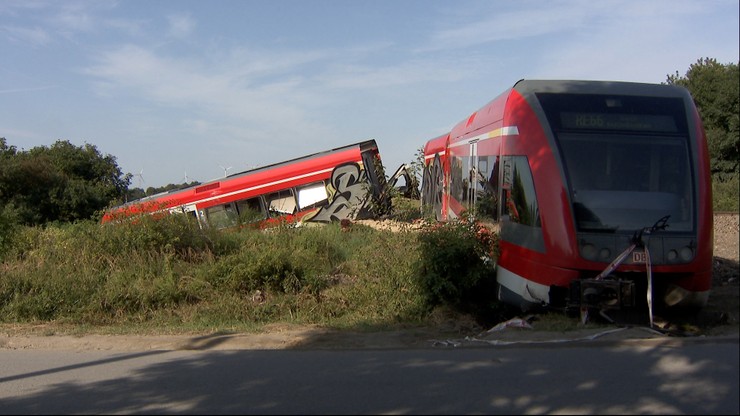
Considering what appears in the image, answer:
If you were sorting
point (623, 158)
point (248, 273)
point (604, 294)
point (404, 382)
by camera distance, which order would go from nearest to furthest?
1. point (404, 382)
2. point (604, 294)
3. point (623, 158)
4. point (248, 273)

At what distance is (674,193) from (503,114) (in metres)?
2.58

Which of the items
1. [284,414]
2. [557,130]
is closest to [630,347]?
[557,130]

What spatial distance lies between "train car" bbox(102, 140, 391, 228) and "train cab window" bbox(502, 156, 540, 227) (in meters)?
12.8

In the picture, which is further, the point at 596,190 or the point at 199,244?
the point at 199,244

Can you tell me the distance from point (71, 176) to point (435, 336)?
3433cm

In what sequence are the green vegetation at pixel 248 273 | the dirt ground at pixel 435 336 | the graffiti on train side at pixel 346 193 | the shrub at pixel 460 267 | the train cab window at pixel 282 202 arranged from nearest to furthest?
the dirt ground at pixel 435 336
the shrub at pixel 460 267
the green vegetation at pixel 248 273
the graffiti on train side at pixel 346 193
the train cab window at pixel 282 202

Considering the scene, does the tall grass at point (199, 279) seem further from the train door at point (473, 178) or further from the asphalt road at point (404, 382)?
the asphalt road at point (404, 382)

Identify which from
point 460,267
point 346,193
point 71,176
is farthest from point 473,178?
point 71,176

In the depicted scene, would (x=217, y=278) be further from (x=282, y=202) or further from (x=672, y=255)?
(x=282, y=202)

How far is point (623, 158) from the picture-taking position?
339 inches

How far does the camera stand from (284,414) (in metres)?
5.80

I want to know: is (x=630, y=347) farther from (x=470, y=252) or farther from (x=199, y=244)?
(x=199, y=244)

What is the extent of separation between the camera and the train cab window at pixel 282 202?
74.6 feet

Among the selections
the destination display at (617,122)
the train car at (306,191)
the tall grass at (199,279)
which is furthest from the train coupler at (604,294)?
the train car at (306,191)
